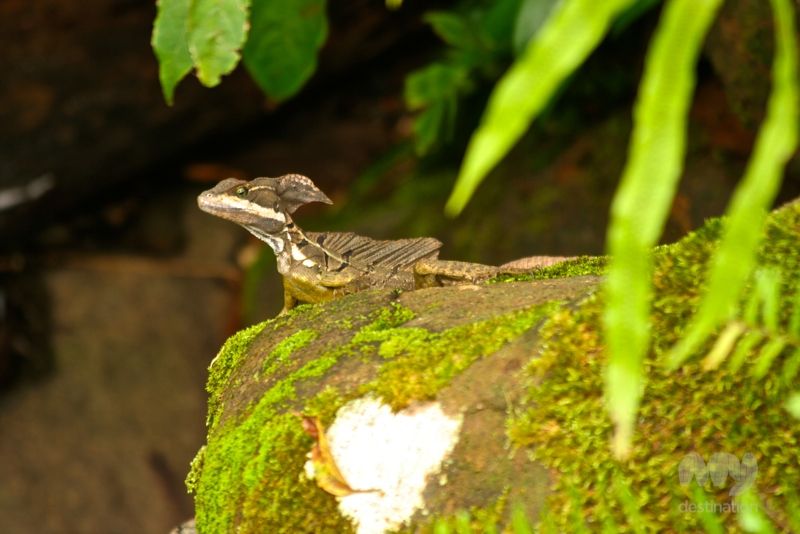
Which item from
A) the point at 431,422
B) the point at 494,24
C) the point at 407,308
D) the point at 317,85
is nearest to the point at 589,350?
the point at 431,422

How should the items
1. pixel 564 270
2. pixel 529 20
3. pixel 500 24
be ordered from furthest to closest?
1. pixel 500 24
2. pixel 529 20
3. pixel 564 270

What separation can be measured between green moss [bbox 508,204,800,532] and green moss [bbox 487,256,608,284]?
0.97m

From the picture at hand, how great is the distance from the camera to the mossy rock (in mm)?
2498

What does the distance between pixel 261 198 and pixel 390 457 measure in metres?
1.89

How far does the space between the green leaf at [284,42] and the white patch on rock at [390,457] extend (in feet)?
11.8

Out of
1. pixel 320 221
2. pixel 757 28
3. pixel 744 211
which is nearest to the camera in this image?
pixel 744 211

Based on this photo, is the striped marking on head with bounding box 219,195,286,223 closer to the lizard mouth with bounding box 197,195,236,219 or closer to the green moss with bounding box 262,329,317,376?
the lizard mouth with bounding box 197,195,236,219

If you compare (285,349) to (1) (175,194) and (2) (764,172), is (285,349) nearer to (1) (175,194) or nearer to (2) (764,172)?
(2) (764,172)

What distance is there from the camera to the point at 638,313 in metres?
1.19

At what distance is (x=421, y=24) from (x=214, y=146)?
7.25 ft

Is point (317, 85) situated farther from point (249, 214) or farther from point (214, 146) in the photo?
point (249, 214)

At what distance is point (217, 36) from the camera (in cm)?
377

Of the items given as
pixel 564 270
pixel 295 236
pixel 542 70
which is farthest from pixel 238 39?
pixel 542 70

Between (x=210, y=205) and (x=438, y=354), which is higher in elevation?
(x=210, y=205)
